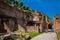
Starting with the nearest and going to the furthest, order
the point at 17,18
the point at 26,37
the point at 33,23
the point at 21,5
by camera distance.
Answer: the point at 26,37, the point at 17,18, the point at 33,23, the point at 21,5

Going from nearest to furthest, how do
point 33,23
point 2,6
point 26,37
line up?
1. point 26,37
2. point 2,6
3. point 33,23

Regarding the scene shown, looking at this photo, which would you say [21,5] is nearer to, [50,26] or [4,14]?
[50,26]

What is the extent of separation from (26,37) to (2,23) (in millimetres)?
31761

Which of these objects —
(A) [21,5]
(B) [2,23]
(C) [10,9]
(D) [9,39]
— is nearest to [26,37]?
(D) [9,39]

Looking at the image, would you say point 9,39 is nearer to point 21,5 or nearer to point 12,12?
point 12,12

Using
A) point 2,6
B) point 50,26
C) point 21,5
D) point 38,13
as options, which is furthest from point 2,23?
point 38,13

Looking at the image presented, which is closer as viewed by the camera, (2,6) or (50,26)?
(2,6)

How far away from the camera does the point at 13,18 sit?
48.8m

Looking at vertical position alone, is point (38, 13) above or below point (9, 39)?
above

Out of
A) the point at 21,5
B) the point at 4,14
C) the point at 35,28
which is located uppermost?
the point at 21,5

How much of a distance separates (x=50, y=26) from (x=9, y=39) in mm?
60693

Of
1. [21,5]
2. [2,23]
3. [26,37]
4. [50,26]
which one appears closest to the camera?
[26,37]

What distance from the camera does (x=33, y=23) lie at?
201 feet

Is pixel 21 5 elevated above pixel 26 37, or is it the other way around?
pixel 21 5
